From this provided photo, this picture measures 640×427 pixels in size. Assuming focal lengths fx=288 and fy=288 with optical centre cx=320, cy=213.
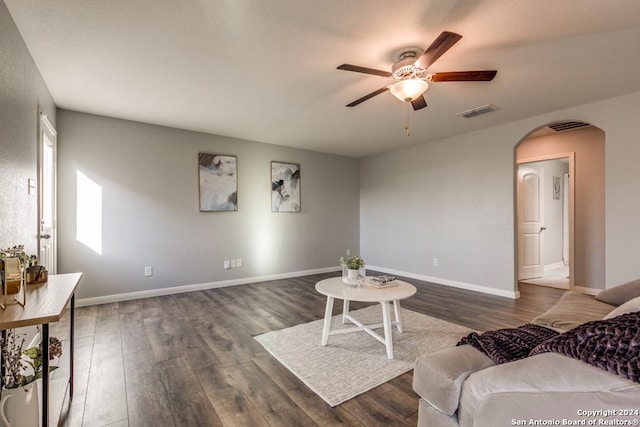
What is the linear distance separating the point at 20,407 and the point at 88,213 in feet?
10.3

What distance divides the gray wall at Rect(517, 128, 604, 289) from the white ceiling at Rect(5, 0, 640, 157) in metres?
1.45

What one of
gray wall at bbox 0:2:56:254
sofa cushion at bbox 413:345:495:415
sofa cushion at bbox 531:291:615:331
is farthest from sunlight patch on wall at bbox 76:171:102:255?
sofa cushion at bbox 531:291:615:331

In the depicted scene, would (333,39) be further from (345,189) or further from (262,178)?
(345,189)

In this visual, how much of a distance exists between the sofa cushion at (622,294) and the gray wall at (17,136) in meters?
4.17

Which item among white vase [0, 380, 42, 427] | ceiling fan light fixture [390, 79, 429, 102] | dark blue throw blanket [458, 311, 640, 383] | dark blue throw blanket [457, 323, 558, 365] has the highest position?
ceiling fan light fixture [390, 79, 429, 102]

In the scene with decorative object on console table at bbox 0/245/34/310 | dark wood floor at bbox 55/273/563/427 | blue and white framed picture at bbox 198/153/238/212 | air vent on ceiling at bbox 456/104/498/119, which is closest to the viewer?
decorative object on console table at bbox 0/245/34/310

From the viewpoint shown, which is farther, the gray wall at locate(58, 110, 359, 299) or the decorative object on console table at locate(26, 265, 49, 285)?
the gray wall at locate(58, 110, 359, 299)

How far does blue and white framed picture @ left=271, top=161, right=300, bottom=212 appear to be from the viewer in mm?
5270

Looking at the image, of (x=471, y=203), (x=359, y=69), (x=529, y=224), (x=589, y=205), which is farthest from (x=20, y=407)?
(x=529, y=224)

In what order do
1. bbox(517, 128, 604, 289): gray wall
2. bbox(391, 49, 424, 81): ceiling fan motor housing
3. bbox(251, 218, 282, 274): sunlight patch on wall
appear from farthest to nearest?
bbox(251, 218, 282, 274): sunlight patch on wall < bbox(517, 128, 604, 289): gray wall < bbox(391, 49, 424, 81): ceiling fan motor housing

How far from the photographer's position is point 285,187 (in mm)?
5398

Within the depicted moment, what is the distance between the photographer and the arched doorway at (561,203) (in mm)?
4195

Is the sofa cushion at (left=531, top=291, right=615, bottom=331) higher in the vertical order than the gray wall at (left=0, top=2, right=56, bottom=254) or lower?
lower

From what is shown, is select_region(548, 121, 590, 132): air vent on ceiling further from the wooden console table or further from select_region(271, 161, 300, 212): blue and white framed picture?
the wooden console table
